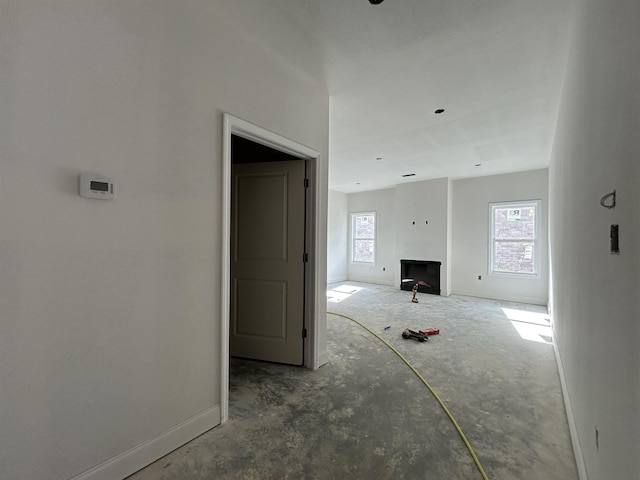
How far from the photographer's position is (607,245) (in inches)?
42.7

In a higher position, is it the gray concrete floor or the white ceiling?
the white ceiling

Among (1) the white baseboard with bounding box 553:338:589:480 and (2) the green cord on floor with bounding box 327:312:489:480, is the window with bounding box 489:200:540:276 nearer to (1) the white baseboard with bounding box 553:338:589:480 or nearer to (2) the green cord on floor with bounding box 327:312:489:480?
(2) the green cord on floor with bounding box 327:312:489:480

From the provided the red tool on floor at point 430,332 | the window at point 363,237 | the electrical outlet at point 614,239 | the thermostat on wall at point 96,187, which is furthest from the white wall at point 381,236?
the thermostat on wall at point 96,187

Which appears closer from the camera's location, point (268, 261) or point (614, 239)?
point (614, 239)

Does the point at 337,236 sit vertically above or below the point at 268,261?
above

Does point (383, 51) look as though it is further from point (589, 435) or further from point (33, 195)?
point (589, 435)

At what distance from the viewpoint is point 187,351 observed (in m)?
1.79

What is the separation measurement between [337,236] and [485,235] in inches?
Result: 150

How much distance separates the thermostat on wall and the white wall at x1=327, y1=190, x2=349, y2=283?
6856 millimetres

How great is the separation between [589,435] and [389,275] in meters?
6.90

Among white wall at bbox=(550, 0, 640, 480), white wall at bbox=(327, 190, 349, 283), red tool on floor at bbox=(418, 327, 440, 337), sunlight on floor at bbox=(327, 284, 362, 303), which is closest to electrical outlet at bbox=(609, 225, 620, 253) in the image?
white wall at bbox=(550, 0, 640, 480)

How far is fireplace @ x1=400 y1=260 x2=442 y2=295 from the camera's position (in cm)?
690

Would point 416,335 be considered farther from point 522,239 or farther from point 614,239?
point 522,239

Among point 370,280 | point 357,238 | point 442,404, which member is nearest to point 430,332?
point 442,404
